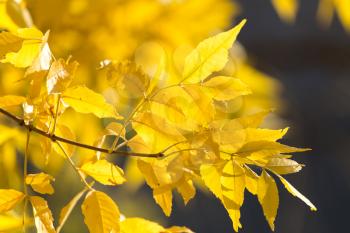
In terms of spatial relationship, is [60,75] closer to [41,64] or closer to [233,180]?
[41,64]

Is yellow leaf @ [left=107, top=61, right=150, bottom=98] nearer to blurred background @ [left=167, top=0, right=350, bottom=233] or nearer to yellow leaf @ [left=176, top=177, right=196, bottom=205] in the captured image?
yellow leaf @ [left=176, top=177, right=196, bottom=205]

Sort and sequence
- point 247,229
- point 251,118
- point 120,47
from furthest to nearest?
point 247,229
point 120,47
point 251,118

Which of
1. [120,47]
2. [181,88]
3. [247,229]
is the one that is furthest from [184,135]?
[247,229]

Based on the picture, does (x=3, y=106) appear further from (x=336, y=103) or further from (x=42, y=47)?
(x=336, y=103)

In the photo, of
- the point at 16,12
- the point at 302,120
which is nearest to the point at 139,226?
the point at 16,12

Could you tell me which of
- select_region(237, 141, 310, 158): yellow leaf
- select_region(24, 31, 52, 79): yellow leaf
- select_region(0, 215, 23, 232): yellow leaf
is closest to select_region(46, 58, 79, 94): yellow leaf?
select_region(24, 31, 52, 79): yellow leaf

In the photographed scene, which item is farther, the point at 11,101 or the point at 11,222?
the point at 11,222
